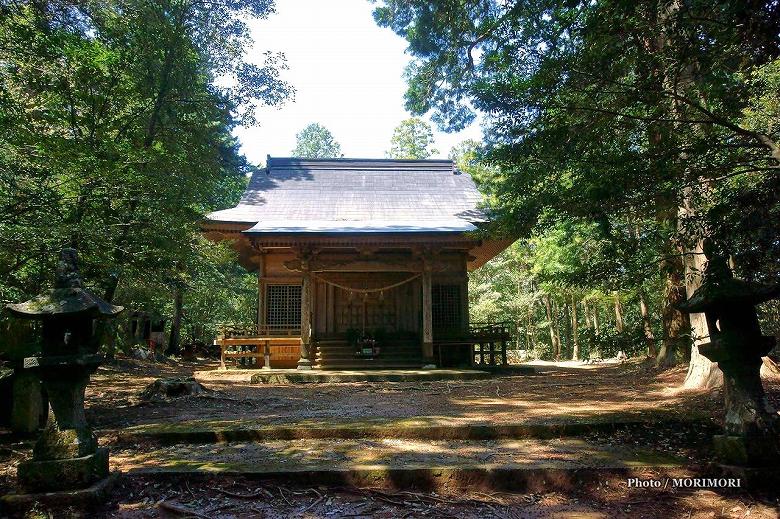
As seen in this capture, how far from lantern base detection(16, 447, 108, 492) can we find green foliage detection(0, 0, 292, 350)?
2.53 meters

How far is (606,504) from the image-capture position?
3.42 m

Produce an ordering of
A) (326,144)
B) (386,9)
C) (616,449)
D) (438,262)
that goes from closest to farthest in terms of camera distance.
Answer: (616,449) < (386,9) < (438,262) < (326,144)

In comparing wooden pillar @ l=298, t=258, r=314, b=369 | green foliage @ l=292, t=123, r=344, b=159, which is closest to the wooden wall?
wooden pillar @ l=298, t=258, r=314, b=369

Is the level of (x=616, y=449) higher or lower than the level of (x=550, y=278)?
lower

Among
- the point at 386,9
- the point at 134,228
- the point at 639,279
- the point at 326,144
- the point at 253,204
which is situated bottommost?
the point at 639,279

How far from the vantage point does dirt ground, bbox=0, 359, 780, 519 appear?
3.30m

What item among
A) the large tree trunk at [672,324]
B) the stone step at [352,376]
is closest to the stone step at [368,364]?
the stone step at [352,376]

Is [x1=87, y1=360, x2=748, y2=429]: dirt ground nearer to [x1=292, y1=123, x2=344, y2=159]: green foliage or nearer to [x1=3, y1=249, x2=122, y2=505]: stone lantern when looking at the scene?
[x1=3, y1=249, x2=122, y2=505]: stone lantern

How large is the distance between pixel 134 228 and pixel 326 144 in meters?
46.1

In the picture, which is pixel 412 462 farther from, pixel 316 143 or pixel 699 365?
pixel 316 143

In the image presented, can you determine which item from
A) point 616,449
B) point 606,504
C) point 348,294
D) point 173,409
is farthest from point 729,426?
point 348,294

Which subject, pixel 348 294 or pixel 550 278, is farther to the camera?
pixel 348 294

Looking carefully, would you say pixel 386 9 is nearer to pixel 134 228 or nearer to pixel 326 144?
pixel 134 228

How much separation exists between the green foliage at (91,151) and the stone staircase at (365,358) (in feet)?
17.4
